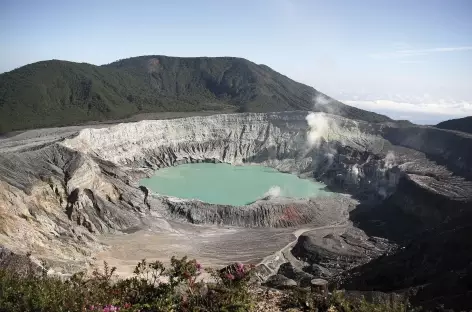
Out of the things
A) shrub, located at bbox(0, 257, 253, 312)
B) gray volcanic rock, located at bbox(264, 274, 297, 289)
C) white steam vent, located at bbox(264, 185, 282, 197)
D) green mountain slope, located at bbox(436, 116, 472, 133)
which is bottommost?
gray volcanic rock, located at bbox(264, 274, 297, 289)

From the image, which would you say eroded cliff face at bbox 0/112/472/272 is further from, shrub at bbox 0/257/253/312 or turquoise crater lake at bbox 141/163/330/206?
shrub at bbox 0/257/253/312

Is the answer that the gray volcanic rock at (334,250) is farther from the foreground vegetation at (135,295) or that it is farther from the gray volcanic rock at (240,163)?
the foreground vegetation at (135,295)

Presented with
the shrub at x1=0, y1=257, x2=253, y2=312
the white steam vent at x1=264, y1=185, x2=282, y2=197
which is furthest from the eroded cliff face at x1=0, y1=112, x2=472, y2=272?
the shrub at x1=0, y1=257, x2=253, y2=312

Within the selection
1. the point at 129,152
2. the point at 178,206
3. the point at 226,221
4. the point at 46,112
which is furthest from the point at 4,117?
the point at 226,221

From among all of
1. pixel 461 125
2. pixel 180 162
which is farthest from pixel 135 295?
pixel 461 125

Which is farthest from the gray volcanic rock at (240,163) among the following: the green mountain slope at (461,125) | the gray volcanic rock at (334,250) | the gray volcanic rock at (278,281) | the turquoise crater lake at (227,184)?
the green mountain slope at (461,125)

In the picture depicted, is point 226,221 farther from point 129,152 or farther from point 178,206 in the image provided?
point 129,152
